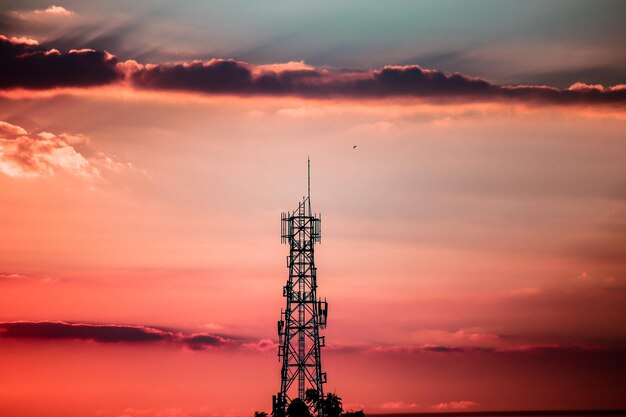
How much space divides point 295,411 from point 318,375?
5.60 m

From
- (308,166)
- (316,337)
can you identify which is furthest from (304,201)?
(316,337)

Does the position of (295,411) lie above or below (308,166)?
below

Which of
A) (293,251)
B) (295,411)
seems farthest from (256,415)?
(293,251)

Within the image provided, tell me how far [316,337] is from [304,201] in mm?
17326

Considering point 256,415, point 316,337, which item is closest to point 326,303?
point 316,337

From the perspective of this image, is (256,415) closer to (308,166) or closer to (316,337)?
(316,337)

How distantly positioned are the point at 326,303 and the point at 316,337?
4418mm

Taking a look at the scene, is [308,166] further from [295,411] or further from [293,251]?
[295,411]

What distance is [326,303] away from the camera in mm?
191125

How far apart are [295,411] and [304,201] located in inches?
1042

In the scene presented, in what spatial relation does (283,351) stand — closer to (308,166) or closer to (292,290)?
(292,290)

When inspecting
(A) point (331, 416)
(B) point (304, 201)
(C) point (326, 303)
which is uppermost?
(B) point (304, 201)

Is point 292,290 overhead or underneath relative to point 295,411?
overhead

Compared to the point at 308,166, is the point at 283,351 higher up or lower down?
lower down
